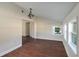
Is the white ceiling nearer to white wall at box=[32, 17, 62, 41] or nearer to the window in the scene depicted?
the window

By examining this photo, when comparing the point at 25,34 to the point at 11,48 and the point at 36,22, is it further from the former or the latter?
the point at 11,48

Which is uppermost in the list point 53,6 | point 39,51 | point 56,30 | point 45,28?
point 53,6

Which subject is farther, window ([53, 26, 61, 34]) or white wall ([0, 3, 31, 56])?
window ([53, 26, 61, 34])

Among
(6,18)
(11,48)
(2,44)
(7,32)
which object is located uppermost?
(6,18)

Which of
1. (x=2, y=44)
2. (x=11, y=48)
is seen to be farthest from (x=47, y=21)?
(x=2, y=44)

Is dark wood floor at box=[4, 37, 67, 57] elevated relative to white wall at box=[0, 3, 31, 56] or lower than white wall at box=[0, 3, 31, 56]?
lower

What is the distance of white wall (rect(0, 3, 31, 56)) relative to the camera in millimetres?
4209

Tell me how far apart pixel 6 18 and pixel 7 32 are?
0.67m

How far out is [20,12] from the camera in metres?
5.76

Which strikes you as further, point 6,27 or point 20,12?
point 20,12

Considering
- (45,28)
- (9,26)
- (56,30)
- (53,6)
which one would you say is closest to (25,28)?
(45,28)

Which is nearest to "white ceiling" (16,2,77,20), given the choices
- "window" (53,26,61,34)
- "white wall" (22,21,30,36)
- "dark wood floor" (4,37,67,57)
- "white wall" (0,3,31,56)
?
"white wall" (0,3,31,56)

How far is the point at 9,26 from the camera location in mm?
4711

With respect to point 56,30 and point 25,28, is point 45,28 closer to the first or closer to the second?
point 56,30
